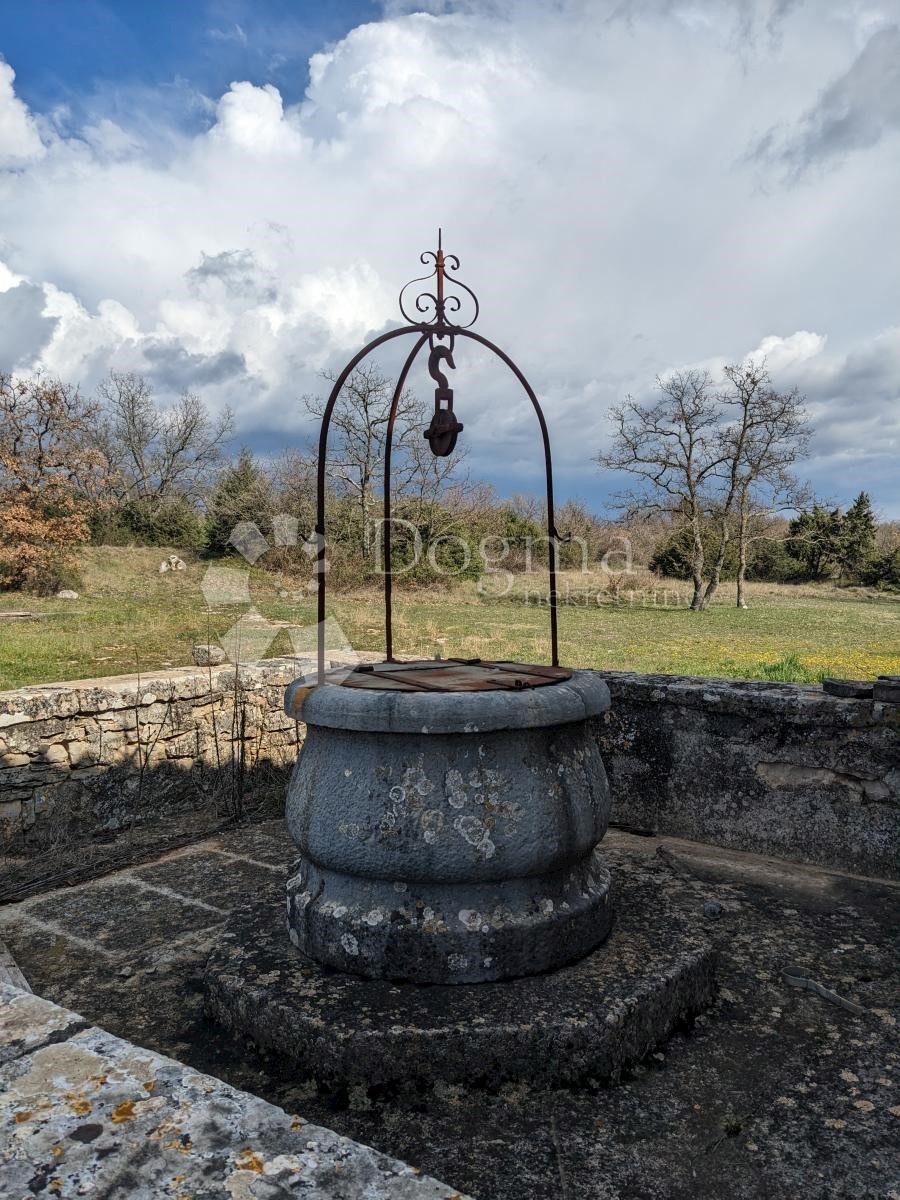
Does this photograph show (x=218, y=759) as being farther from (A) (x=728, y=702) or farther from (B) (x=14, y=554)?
(B) (x=14, y=554)

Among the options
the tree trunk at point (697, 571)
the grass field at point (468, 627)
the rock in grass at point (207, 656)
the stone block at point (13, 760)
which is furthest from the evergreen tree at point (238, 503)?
the stone block at point (13, 760)

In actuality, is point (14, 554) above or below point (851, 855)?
above

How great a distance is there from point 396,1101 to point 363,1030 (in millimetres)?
208

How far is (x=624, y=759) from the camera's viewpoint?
4.79 meters

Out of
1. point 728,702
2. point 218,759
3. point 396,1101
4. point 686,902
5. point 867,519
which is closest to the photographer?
point 396,1101

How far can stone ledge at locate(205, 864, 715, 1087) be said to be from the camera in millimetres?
2314

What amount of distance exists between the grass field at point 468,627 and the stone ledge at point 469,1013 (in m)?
6.00

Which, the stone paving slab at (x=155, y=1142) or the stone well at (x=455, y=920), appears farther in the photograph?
the stone well at (x=455, y=920)

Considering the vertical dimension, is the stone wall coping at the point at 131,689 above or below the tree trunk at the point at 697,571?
below

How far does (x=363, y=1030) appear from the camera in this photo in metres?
2.33

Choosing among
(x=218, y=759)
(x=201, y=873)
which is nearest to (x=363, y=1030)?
(x=201, y=873)

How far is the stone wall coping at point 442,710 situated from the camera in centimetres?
258

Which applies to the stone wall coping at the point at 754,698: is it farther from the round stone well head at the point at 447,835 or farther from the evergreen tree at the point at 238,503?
the evergreen tree at the point at 238,503

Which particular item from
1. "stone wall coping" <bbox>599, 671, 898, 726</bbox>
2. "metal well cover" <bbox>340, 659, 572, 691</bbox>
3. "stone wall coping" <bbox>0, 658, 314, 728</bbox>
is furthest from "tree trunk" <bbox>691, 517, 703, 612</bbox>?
"metal well cover" <bbox>340, 659, 572, 691</bbox>
